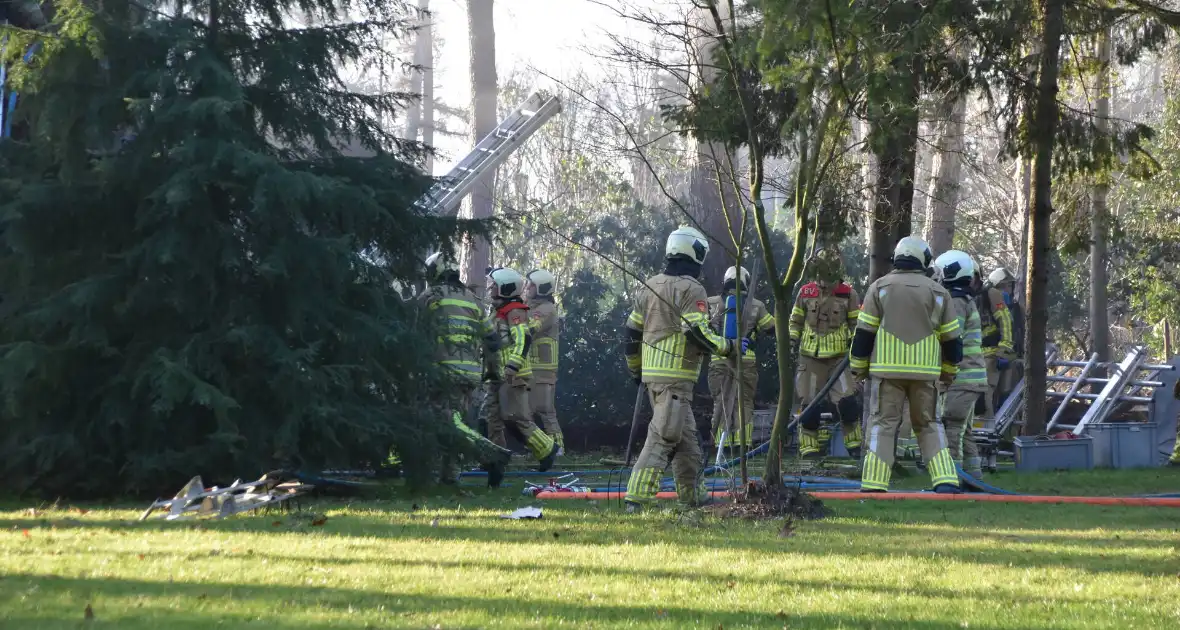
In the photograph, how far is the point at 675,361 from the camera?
10.2 metres

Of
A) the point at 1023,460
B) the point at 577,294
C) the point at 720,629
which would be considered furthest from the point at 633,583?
the point at 577,294

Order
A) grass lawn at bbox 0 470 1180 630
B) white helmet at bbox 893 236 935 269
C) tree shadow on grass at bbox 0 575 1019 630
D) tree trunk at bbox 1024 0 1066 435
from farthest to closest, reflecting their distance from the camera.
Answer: tree trunk at bbox 1024 0 1066 435, white helmet at bbox 893 236 935 269, grass lawn at bbox 0 470 1180 630, tree shadow on grass at bbox 0 575 1019 630

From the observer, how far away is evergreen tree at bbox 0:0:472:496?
10.9 metres

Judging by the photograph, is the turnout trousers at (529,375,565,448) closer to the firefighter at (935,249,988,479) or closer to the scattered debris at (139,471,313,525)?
the firefighter at (935,249,988,479)

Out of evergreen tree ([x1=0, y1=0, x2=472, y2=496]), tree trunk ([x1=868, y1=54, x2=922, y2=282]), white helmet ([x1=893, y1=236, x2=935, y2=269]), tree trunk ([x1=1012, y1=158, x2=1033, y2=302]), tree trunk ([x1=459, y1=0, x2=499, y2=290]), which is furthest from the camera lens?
tree trunk ([x1=459, y1=0, x2=499, y2=290])

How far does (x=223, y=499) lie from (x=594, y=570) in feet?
12.8

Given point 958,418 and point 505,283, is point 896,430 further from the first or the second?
point 505,283

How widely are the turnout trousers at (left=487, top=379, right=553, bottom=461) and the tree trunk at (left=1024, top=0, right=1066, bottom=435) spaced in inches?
228

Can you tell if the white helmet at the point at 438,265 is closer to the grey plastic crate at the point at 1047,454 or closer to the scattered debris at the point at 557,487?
the scattered debris at the point at 557,487

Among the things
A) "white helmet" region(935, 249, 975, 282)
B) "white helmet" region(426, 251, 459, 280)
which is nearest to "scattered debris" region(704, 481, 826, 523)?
"white helmet" region(935, 249, 975, 282)

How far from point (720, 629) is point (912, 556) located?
246 centimetres

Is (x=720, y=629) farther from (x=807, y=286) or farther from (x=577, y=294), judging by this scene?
(x=577, y=294)

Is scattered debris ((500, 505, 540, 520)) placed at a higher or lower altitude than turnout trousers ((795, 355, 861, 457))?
lower

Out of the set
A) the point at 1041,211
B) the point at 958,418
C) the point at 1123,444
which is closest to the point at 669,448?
the point at 958,418
